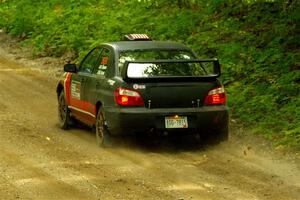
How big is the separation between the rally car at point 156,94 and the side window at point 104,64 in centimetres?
2

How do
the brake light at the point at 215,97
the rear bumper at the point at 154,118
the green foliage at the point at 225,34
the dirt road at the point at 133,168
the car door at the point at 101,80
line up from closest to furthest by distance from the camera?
the dirt road at the point at 133,168 → the rear bumper at the point at 154,118 → the brake light at the point at 215,97 → the car door at the point at 101,80 → the green foliage at the point at 225,34

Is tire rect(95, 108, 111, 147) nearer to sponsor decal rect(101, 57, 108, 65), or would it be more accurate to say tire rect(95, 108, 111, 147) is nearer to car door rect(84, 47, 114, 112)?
car door rect(84, 47, 114, 112)

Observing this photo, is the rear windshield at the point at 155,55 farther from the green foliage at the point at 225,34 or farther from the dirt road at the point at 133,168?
the green foliage at the point at 225,34

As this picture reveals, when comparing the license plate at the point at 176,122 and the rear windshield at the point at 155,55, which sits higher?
the rear windshield at the point at 155,55

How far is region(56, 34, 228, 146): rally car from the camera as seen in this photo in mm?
10344

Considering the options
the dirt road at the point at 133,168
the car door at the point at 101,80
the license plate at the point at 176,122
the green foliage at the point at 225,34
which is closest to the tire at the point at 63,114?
the dirt road at the point at 133,168

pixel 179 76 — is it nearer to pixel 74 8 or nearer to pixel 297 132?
pixel 297 132

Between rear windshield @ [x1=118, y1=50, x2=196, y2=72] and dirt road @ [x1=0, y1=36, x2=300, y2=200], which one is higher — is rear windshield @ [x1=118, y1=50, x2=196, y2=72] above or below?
above

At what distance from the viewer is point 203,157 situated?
1015 cm

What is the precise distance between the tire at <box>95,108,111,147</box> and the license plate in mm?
1000

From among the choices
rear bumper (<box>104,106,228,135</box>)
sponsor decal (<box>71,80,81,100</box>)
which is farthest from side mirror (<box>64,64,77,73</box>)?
rear bumper (<box>104,106,228,135</box>)

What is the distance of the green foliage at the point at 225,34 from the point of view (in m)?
12.9

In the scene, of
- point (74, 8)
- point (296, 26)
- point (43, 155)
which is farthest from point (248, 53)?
point (74, 8)

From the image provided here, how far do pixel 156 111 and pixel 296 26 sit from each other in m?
6.83
